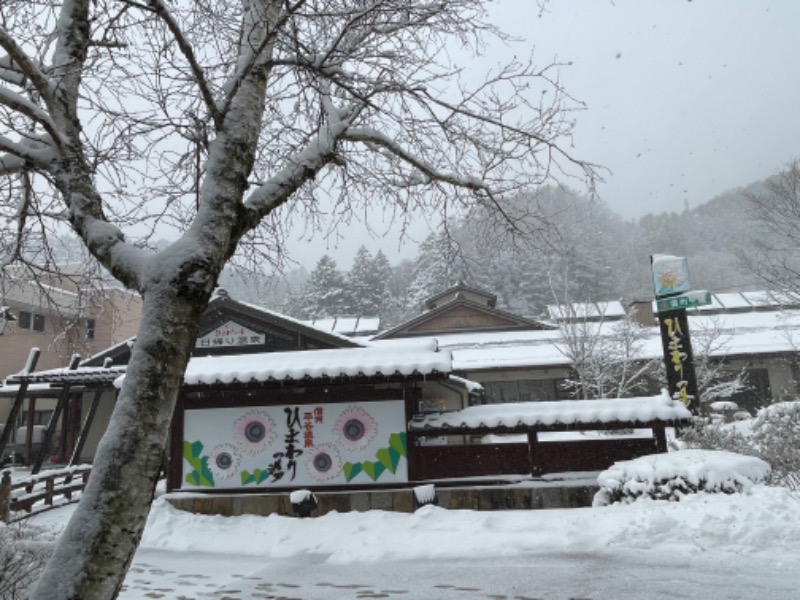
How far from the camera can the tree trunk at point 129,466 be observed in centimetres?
254

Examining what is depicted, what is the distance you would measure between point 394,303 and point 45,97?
4557cm

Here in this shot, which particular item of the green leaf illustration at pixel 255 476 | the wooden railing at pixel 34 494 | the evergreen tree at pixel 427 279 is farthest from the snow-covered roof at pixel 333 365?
the evergreen tree at pixel 427 279

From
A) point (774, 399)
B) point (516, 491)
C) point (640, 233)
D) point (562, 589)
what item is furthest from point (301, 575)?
point (640, 233)

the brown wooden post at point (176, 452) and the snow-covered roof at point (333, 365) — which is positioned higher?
Result: the snow-covered roof at point (333, 365)

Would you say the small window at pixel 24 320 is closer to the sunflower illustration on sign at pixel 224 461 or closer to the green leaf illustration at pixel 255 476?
the sunflower illustration on sign at pixel 224 461

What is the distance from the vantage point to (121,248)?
3.54 meters

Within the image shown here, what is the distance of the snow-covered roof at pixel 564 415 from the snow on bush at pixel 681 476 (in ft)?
3.84

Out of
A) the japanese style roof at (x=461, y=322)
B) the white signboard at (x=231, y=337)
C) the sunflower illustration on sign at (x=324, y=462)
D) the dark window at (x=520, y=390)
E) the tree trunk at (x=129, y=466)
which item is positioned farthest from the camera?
the japanese style roof at (x=461, y=322)

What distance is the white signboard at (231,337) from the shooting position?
15.8m

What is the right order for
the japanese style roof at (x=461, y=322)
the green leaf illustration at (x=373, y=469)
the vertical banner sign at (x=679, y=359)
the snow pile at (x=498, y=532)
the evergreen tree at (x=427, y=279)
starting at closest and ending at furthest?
Result: 1. the snow pile at (x=498, y=532)
2. the green leaf illustration at (x=373, y=469)
3. the vertical banner sign at (x=679, y=359)
4. the japanese style roof at (x=461, y=322)
5. the evergreen tree at (x=427, y=279)

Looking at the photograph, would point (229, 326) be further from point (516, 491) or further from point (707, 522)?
point (707, 522)

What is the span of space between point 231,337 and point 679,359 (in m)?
11.5

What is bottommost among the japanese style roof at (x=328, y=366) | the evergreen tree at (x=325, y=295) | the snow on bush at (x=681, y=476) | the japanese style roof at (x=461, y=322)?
the snow on bush at (x=681, y=476)

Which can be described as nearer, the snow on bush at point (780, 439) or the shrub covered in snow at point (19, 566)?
the shrub covered in snow at point (19, 566)
